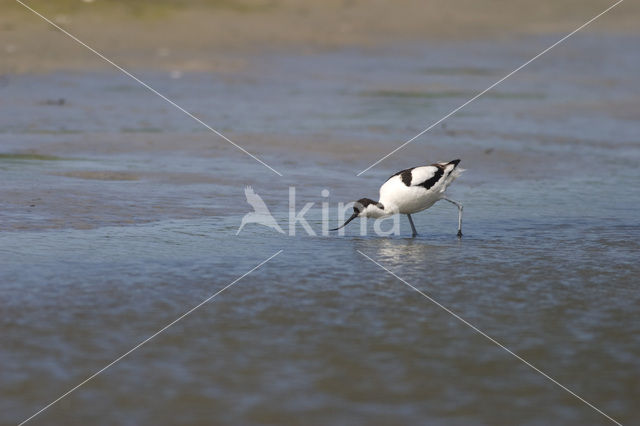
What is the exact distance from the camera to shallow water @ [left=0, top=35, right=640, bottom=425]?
5.14 meters

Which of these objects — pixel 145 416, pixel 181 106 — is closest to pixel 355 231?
pixel 145 416

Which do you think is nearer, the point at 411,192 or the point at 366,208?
the point at 411,192

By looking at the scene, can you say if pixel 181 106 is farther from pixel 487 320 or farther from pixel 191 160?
pixel 487 320

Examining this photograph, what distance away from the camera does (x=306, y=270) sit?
7832mm

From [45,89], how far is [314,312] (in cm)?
1271

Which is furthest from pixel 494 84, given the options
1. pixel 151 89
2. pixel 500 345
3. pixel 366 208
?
pixel 500 345

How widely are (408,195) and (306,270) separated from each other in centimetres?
202

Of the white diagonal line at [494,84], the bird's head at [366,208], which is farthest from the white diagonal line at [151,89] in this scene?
the bird's head at [366,208]

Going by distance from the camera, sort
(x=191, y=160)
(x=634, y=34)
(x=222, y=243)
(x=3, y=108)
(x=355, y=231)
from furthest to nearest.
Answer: (x=634, y=34) → (x=3, y=108) → (x=191, y=160) → (x=355, y=231) → (x=222, y=243)

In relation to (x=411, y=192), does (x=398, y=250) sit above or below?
below

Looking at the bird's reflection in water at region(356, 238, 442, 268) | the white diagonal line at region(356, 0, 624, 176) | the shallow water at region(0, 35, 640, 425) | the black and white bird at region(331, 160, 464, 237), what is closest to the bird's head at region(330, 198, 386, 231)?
the black and white bird at region(331, 160, 464, 237)

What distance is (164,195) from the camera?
35.2 feet

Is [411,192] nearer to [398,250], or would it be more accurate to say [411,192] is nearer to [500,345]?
[398,250]

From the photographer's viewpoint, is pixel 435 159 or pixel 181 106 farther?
pixel 181 106
